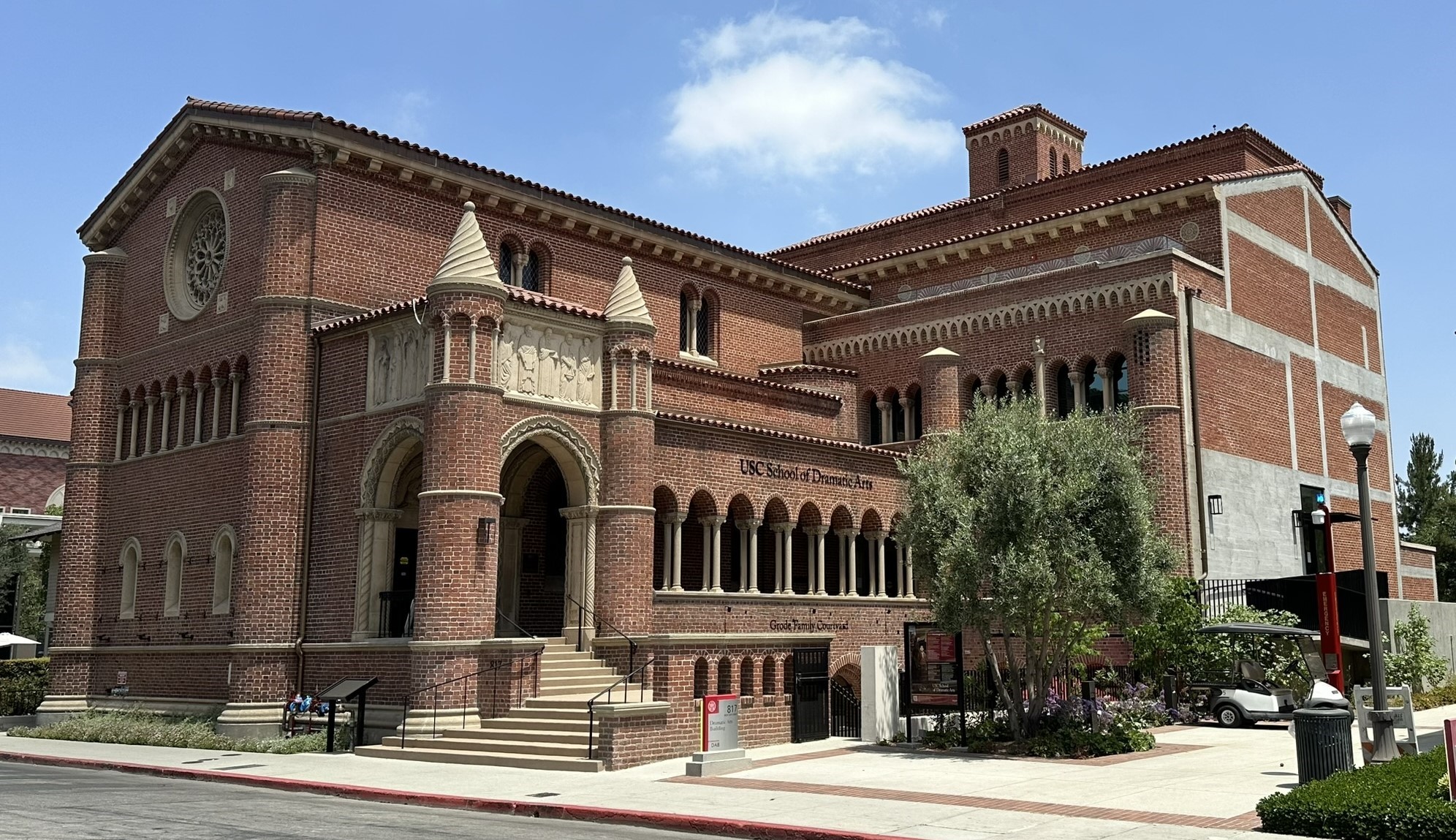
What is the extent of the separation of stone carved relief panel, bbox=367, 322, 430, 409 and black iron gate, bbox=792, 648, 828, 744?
8.68 meters

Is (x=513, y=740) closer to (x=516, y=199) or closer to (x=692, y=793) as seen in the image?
(x=692, y=793)

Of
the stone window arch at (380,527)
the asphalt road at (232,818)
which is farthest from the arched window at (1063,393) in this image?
the asphalt road at (232,818)

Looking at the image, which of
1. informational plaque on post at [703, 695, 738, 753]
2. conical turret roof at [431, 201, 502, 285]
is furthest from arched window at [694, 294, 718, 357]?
informational plaque on post at [703, 695, 738, 753]

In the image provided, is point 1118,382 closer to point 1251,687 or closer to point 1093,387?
point 1093,387

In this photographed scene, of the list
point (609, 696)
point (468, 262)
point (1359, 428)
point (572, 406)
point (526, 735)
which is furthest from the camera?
point (572, 406)

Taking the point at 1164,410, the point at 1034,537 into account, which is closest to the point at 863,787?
the point at 1034,537

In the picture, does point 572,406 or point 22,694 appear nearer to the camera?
point 572,406

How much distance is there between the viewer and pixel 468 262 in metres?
23.2

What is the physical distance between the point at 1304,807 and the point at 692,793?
7468mm

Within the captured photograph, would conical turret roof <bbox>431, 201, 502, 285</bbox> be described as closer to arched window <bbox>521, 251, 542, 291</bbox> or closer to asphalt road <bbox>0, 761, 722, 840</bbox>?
arched window <bbox>521, 251, 542, 291</bbox>

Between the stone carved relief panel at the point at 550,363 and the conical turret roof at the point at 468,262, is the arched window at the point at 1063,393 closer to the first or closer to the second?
the stone carved relief panel at the point at 550,363

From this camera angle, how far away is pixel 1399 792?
1235 centimetres

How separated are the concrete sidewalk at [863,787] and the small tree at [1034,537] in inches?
93.5

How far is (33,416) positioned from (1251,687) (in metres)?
73.2
